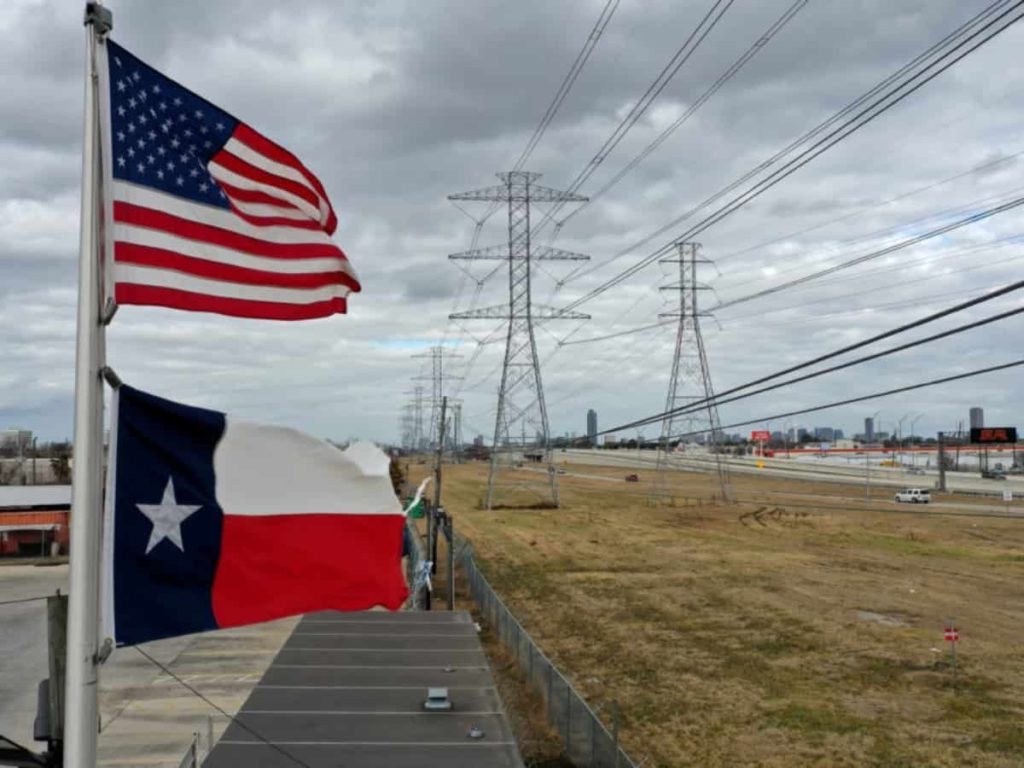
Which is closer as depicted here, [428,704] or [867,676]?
[428,704]

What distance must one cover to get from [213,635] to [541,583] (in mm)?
14282

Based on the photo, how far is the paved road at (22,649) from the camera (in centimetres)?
2211

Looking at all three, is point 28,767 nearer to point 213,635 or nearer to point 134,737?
point 134,737

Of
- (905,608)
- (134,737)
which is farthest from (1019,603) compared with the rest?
(134,737)

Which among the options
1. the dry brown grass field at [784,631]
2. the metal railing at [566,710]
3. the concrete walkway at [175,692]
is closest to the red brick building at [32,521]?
the dry brown grass field at [784,631]

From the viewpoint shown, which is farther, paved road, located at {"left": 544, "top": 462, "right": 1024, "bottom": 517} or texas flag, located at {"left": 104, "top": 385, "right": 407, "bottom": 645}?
paved road, located at {"left": 544, "top": 462, "right": 1024, "bottom": 517}

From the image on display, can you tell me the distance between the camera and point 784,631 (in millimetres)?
29812

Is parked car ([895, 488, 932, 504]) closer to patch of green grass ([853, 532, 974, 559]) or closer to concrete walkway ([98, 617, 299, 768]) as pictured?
patch of green grass ([853, 532, 974, 559])

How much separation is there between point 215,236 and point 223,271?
0.23m

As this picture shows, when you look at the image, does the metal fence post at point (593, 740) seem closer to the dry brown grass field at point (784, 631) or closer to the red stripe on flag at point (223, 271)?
the dry brown grass field at point (784, 631)

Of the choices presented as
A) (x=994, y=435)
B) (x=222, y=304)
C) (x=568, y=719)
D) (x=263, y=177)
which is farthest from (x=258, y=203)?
(x=994, y=435)

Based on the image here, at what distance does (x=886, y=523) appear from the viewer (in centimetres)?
6544

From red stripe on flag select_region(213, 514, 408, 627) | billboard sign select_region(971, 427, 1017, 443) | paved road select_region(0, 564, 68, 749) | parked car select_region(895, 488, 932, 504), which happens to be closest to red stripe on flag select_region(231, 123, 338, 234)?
red stripe on flag select_region(213, 514, 408, 627)

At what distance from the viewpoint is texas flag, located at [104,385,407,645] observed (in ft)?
18.5
